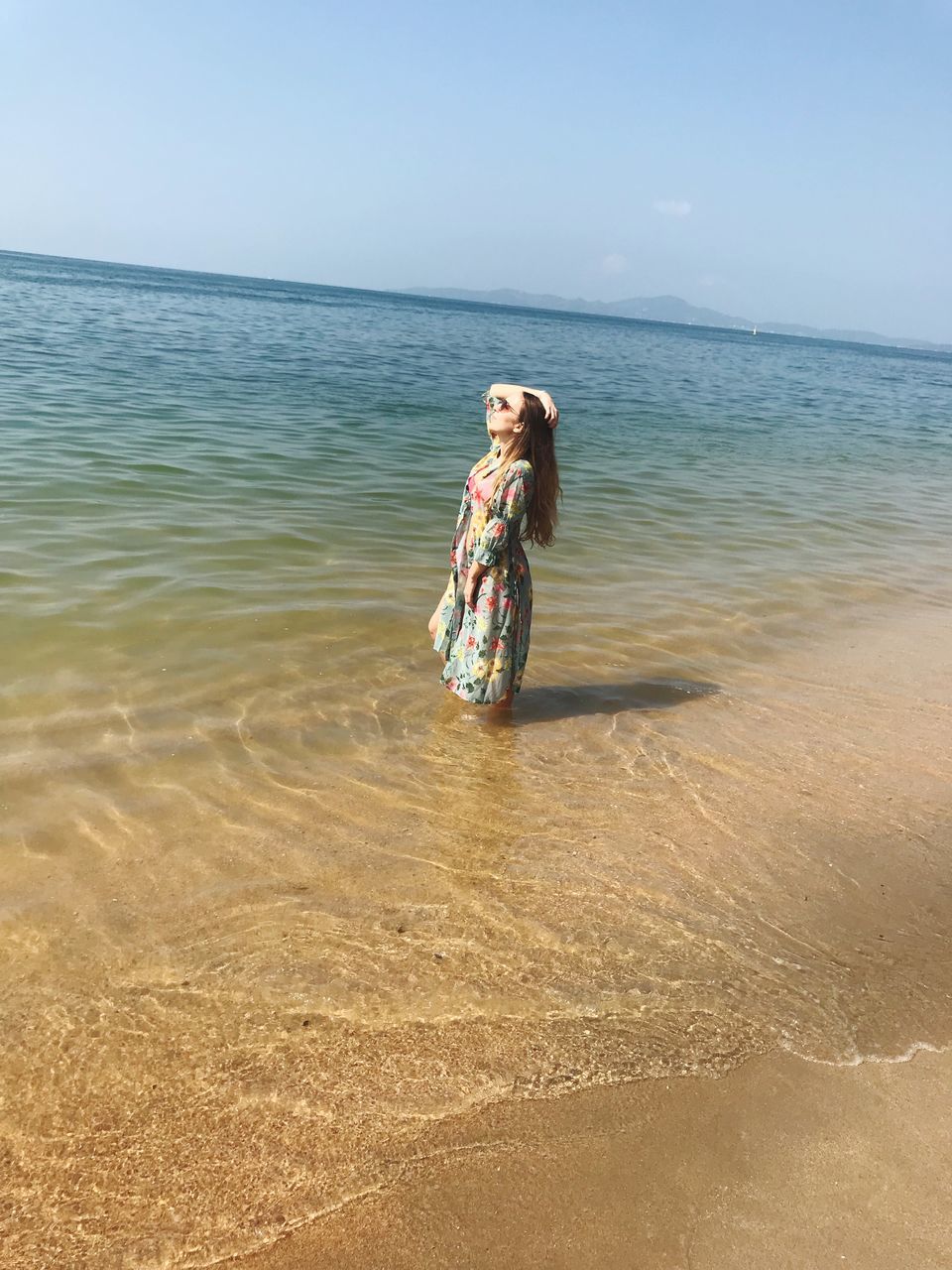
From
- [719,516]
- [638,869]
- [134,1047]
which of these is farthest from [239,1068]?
[719,516]

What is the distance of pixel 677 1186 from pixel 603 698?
323cm

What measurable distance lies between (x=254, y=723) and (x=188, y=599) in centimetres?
176

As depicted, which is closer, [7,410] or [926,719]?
[926,719]

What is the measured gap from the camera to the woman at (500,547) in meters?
4.30

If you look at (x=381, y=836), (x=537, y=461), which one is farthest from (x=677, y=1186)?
(x=537, y=461)

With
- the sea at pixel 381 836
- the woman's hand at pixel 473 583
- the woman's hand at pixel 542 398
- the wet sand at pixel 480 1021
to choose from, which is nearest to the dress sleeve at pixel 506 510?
the woman's hand at pixel 473 583

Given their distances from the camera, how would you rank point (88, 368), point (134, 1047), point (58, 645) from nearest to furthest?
point (134, 1047), point (58, 645), point (88, 368)

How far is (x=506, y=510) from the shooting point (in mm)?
4352

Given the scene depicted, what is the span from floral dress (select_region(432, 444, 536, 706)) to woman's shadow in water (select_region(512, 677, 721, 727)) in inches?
9.2

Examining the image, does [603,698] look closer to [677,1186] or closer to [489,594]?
[489,594]

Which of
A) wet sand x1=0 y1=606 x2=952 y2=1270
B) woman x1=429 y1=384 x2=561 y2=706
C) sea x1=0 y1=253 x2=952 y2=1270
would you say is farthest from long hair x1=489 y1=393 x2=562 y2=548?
wet sand x1=0 y1=606 x2=952 y2=1270

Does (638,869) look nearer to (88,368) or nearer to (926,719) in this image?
(926,719)

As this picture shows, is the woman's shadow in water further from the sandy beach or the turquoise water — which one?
the sandy beach

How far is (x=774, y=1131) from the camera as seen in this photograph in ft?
7.36
